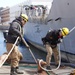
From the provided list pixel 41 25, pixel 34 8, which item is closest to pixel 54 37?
pixel 41 25

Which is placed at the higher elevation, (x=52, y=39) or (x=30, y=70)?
(x=52, y=39)

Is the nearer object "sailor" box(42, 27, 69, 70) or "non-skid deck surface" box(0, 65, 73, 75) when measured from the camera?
"non-skid deck surface" box(0, 65, 73, 75)

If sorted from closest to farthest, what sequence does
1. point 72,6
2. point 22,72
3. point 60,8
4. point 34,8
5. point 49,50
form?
point 22,72 < point 49,50 < point 72,6 < point 60,8 < point 34,8

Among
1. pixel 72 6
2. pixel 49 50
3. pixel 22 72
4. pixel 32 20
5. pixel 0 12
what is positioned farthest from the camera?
pixel 0 12

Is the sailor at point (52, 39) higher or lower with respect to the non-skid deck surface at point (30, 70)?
higher

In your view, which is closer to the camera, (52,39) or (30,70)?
(30,70)

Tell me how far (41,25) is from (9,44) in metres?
Answer: 12.7

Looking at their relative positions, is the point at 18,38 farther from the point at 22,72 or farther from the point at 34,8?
the point at 34,8

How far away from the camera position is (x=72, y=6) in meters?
13.8

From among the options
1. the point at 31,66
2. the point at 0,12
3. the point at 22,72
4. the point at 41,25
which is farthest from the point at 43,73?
the point at 0,12

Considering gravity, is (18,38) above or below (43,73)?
above

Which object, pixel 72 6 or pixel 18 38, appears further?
pixel 72 6

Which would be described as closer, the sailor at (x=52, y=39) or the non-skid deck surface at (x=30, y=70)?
the non-skid deck surface at (x=30, y=70)

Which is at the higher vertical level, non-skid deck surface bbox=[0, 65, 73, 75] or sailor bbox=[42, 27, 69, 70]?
sailor bbox=[42, 27, 69, 70]
